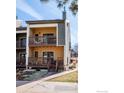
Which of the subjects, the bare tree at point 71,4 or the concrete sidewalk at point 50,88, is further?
the concrete sidewalk at point 50,88

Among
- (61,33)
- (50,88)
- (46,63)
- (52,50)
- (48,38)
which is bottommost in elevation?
(50,88)

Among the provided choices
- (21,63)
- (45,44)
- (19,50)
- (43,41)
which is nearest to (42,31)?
(43,41)

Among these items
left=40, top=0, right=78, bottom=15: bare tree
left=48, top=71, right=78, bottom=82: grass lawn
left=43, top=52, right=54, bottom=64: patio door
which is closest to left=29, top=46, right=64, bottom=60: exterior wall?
left=43, top=52, right=54, bottom=64: patio door

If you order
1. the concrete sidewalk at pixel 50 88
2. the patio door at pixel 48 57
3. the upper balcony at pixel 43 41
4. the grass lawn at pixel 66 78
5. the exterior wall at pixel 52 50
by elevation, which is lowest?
the concrete sidewalk at pixel 50 88

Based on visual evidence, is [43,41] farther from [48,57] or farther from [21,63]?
[21,63]

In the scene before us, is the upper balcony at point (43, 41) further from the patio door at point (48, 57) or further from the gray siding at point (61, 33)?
the patio door at point (48, 57)

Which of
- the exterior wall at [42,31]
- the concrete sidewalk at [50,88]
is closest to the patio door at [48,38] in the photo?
the exterior wall at [42,31]

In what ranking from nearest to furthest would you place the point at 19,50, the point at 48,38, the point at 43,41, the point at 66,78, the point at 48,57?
the point at 66,78 < the point at 19,50 < the point at 48,57 < the point at 48,38 < the point at 43,41

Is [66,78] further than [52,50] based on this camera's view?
No

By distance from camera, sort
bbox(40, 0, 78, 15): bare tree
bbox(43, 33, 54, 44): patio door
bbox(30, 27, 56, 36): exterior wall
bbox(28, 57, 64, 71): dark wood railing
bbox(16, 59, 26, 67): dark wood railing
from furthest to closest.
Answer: bbox(30, 27, 56, 36): exterior wall < bbox(43, 33, 54, 44): patio door < bbox(28, 57, 64, 71): dark wood railing < bbox(16, 59, 26, 67): dark wood railing < bbox(40, 0, 78, 15): bare tree

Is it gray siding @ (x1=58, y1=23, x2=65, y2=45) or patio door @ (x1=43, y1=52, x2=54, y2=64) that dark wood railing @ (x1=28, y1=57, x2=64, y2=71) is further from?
gray siding @ (x1=58, y1=23, x2=65, y2=45)
